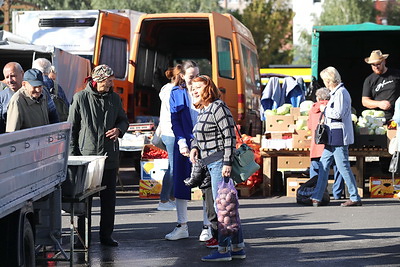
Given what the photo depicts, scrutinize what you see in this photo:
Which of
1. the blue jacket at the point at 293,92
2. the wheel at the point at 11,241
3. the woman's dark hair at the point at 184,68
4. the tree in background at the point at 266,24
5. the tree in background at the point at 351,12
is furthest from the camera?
the tree in background at the point at 351,12

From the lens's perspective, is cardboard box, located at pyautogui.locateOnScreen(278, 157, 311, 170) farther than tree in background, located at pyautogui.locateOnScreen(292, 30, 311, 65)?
No

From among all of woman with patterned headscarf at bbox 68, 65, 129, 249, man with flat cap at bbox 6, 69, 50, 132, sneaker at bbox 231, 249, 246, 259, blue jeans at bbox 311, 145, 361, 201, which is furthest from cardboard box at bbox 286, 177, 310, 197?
man with flat cap at bbox 6, 69, 50, 132

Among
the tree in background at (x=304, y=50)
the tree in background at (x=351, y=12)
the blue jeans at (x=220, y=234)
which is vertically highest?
the tree in background at (x=351, y=12)

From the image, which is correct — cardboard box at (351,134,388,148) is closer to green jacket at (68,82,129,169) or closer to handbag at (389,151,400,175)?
handbag at (389,151,400,175)

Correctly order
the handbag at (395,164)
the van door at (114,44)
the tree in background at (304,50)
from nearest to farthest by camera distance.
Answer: the handbag at (395,164) → the van door at (114,44) → the tree in background at (304,50)

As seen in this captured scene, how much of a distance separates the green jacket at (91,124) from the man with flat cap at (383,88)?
680 cm

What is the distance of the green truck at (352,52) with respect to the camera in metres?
17.7

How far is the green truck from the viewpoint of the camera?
17.7 metres

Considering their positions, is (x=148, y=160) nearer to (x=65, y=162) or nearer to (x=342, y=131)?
(x=342, y=131)

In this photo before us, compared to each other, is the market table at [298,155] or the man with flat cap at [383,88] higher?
the man with flat cap at [383,88]

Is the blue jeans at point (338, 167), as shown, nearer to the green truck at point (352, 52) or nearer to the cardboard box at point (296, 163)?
the cardboard box at point (296, 163)

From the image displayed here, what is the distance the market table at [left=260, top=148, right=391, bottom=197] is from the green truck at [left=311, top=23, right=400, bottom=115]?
315 cm

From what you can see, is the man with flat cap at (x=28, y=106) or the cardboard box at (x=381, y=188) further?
the cardboard box at (x=381, y=188)

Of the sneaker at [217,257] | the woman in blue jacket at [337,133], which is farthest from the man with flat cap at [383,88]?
the sneaker at [217,257]
